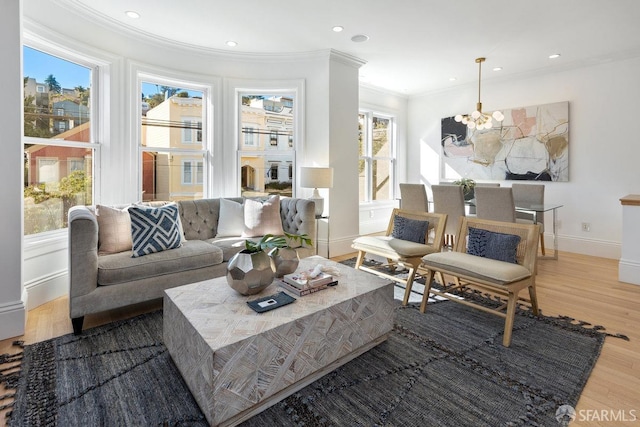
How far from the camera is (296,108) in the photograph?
4.77 metres

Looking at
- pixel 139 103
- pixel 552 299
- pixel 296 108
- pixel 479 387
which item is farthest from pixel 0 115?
pixel 552 299

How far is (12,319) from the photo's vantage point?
2.36 m

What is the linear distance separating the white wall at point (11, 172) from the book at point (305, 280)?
6.45 ft

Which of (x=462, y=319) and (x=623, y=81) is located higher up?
(x=623, y=81)

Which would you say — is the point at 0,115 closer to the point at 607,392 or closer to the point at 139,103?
the point at 139,103

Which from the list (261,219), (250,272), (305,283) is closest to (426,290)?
(305,283)

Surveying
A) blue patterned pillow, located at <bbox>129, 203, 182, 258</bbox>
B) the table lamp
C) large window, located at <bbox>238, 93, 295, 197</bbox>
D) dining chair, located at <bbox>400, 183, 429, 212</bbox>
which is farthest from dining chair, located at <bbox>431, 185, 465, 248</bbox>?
blue patterned pillow, located at <bbox>129, 203, 182, 258</bbox>

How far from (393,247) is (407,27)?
2.49m

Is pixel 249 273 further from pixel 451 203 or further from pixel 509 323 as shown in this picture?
pixel 451 203

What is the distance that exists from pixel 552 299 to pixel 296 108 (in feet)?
12.4

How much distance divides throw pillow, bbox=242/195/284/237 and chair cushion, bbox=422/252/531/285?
1.68m

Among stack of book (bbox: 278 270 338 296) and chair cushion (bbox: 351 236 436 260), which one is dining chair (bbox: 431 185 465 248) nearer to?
chair cushion (bbox: 351 236 436 260)

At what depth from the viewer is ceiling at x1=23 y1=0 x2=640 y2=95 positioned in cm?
321

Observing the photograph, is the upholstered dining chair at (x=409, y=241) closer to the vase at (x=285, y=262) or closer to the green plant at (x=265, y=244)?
the vase at (x=285, y=262)
